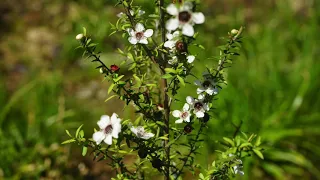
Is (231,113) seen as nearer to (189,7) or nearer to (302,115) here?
(302,115)

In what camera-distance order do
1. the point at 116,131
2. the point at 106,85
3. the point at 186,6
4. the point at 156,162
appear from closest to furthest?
the point at 186,6
the point at 116,131
the point at 156,162
the point at 106,85

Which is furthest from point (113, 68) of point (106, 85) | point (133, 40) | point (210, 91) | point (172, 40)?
point (106, 85)

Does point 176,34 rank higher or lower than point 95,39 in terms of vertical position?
lower

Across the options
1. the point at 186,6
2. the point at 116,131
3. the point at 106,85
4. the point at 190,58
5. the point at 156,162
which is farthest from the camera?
the point at 106,85

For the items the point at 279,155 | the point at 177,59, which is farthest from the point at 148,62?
the point at 279,155

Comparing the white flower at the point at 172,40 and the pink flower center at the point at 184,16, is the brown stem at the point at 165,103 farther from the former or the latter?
A: the pink flower center at the point at 184,16

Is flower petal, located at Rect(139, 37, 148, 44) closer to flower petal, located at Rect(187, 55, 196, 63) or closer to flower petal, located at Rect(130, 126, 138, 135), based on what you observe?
flower petal, located at Rect(187, 55, 196, 63)

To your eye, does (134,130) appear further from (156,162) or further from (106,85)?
(106,85)

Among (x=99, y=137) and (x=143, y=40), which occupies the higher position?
(x=143, y=40)
